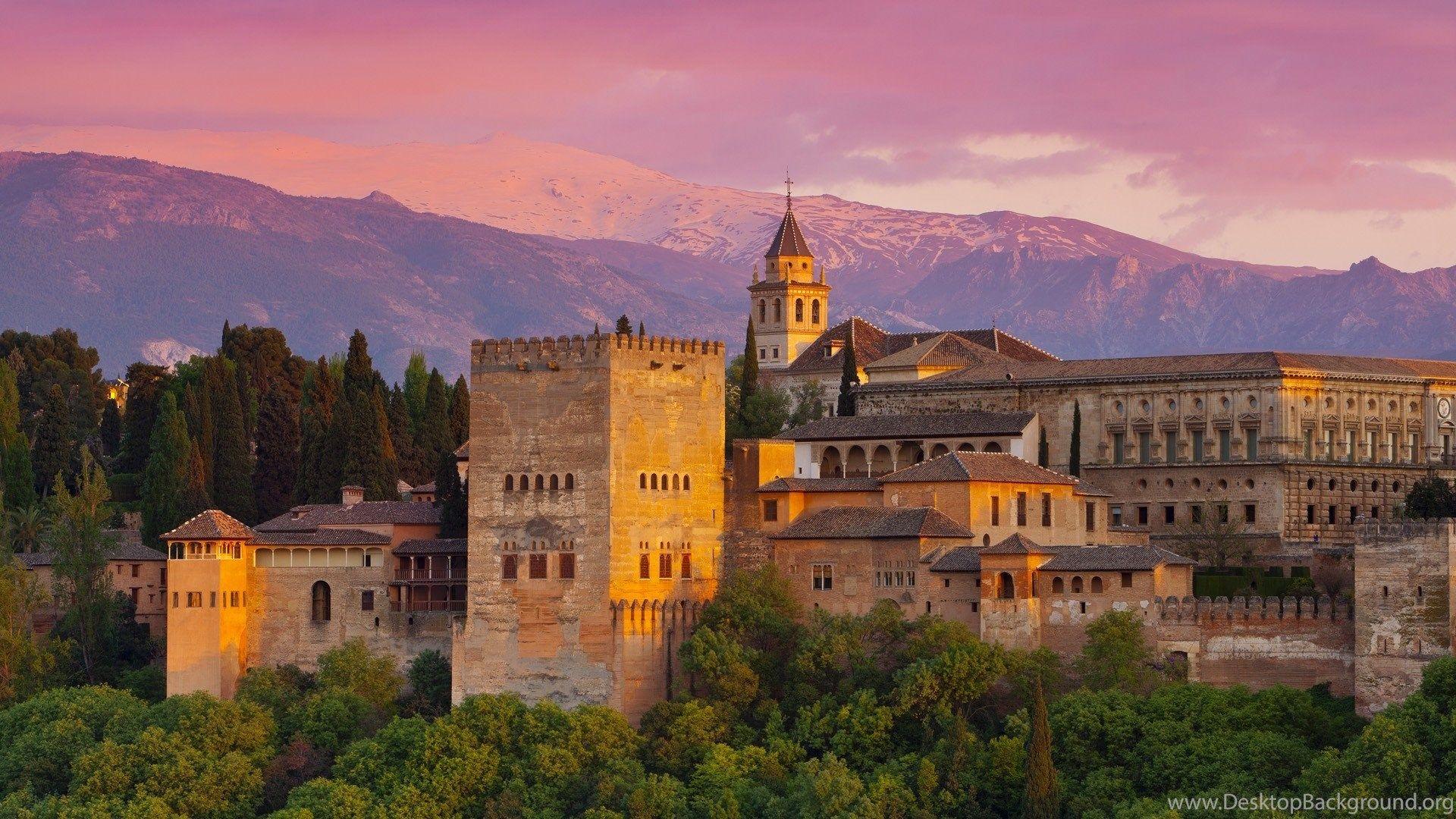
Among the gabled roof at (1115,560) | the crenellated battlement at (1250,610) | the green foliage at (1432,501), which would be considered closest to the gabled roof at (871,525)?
the gabled roof at (1115,560)

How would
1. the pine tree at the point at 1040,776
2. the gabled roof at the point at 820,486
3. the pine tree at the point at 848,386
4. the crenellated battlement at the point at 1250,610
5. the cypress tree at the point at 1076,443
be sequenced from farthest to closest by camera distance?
1. the pine tree at the point at 848,386
2. the cypress tree at the point at 1076,443
3. the gabled roof at the point at 820,486
4. the crenellated battlement at the point at 1250,610
5. the pine tree at the point at 1040,776

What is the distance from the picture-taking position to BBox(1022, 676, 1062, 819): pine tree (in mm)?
51594

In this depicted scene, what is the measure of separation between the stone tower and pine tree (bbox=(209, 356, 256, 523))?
60.5 ft

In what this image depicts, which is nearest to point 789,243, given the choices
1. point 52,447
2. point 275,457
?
point 275,457

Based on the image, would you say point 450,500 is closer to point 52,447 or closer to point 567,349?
point 567,349

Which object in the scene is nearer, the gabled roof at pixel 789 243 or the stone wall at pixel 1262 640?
the stone wall at pixel 1262 640

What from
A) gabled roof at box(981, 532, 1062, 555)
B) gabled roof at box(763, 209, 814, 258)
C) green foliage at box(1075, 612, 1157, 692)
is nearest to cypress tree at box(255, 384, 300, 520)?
gabled roof at box(763, 209, 814, 258)

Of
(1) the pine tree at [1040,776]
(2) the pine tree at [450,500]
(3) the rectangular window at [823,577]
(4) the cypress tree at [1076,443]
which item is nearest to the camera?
(1) the pine tree at [1040,776]

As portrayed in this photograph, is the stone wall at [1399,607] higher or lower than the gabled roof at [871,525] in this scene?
lower

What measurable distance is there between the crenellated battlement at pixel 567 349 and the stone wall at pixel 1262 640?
13.0 meters

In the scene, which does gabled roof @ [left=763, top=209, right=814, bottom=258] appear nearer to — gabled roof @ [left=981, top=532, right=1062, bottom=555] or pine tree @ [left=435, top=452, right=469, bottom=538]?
pine tree @ [left=435, top=452, right=469, bottom=538]

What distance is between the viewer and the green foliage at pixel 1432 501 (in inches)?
2569

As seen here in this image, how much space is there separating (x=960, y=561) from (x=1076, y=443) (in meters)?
13.7

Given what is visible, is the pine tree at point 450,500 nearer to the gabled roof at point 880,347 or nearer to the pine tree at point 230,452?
the pine tree at point 230,452
